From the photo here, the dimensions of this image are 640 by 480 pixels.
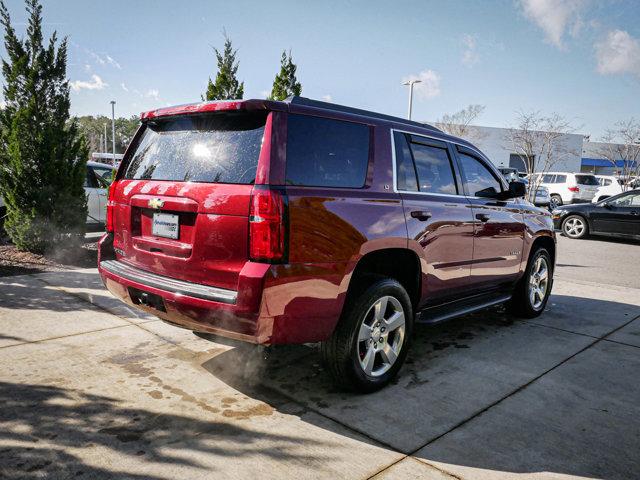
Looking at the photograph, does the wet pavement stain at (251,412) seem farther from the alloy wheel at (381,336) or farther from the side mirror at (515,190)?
the side mirror at (515,190)

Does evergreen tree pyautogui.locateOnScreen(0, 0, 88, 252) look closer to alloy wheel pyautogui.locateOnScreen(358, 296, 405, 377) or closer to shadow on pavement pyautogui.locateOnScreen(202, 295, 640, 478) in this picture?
shadow on pavement pyautogui.locateOnScreen(202, 295, 640, 478)

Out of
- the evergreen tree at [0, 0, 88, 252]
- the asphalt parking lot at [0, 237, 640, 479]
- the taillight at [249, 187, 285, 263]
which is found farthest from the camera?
the evergreen tree at [0, 0, 88, 252]

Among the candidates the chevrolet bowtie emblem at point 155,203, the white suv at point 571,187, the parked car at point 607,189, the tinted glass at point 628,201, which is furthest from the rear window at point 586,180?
the chevrolet bowtie emblem at point 155,203

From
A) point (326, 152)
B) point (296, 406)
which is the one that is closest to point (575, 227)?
point (326, 152)

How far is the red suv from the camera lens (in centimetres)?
291

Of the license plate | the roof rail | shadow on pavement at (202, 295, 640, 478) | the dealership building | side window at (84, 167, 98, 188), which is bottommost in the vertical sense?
shadow on pavement at (202, 295, 640, 478)

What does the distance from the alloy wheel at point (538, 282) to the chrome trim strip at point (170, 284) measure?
3979 mm

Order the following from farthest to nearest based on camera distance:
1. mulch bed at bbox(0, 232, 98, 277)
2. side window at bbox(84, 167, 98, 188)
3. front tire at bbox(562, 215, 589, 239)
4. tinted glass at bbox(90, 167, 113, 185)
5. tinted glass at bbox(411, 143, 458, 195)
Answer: front tire at bbox(562, 215, 589, 239) → tinted glass at bbox(90, 167, 113, 185) → side window at bbox(84, 167, 98, 188) → mulch bed at bbox(0, 232, 98, 277) → tinted glass at bbox(411, 143, 458, 195)

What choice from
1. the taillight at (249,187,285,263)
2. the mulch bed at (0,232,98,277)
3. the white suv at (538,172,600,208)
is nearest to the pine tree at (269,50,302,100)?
the mulch bed at (0,232,98,277)

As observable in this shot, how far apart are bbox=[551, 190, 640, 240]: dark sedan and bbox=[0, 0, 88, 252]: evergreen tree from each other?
12141 mm

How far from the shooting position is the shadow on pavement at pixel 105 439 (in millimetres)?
2504

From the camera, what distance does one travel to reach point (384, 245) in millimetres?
3447

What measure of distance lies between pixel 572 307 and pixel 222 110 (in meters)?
5.20

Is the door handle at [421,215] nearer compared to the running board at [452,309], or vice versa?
the door handle at [421,215]
